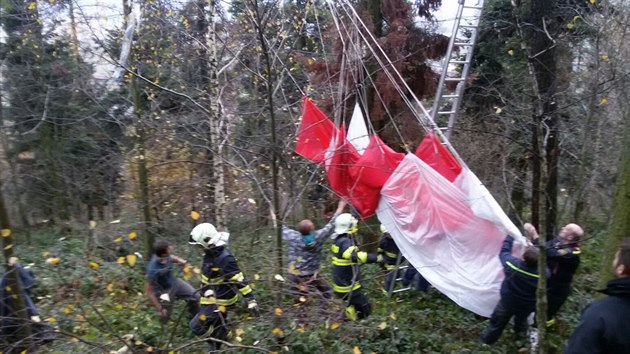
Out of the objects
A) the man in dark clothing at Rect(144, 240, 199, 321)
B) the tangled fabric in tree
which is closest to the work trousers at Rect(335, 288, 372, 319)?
the tangled fabric in tree

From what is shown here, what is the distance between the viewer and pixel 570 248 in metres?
5.46

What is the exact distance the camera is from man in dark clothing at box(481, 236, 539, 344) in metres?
5.61

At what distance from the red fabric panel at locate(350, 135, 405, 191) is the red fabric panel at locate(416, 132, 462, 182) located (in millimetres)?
338

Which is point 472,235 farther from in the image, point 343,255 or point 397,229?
point 343,255

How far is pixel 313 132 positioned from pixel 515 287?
3357 millimetres

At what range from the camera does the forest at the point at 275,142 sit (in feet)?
16.5

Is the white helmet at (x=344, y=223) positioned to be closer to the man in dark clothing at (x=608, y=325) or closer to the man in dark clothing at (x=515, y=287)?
the man in dark clothing at (x=515, y=287)

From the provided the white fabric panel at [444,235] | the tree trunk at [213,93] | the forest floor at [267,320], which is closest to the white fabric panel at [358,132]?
the white fabric panel at [444,235]

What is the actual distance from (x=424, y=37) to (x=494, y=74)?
439cm

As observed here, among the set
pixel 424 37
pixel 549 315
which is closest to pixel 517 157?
pixel 424 37

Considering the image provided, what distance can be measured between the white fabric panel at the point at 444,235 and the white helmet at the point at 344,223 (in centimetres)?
92

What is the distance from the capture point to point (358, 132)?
7840 mm

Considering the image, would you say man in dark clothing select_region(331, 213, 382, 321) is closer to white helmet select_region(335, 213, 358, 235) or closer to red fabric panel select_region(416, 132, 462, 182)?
white helmet select_region(335, 213, 358, 235)

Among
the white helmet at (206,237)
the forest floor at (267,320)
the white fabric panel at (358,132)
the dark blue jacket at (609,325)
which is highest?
the white fabric panel at (358,132)
